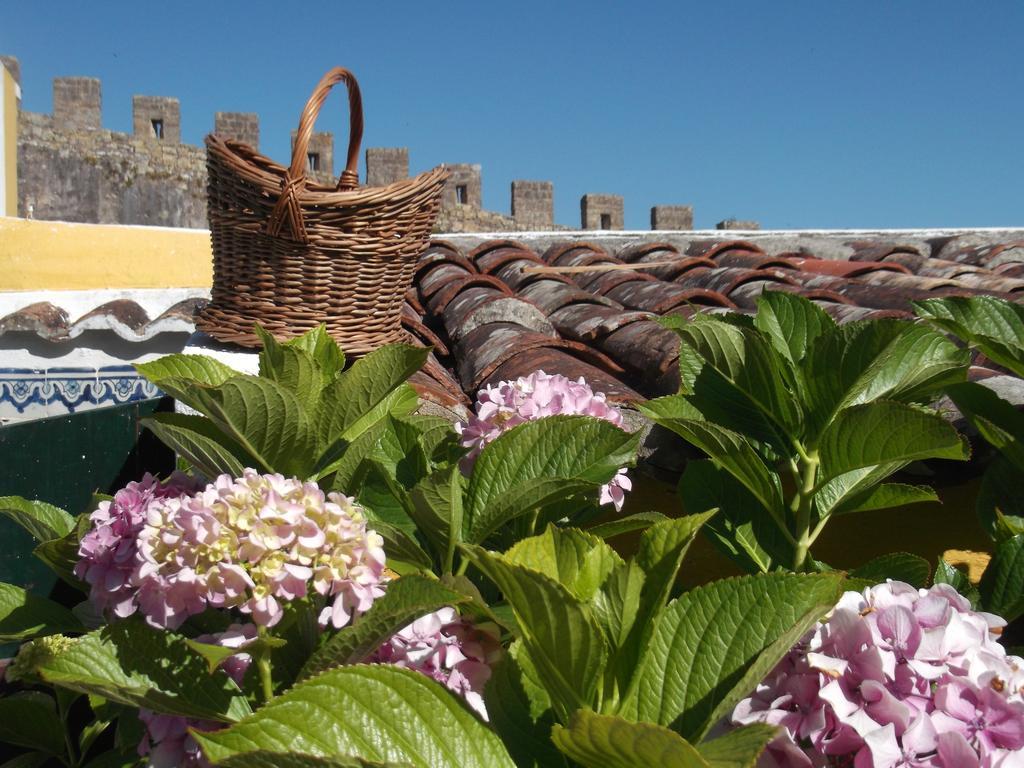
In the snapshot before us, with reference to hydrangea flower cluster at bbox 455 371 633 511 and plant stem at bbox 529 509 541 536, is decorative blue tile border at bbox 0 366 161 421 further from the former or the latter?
plant stem at bbox 529 509 541 536

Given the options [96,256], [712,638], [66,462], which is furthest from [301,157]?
[96,256]

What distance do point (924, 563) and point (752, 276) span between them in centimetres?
266

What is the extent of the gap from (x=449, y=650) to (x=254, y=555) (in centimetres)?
21

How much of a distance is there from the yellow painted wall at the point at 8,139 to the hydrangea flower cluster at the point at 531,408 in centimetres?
1071

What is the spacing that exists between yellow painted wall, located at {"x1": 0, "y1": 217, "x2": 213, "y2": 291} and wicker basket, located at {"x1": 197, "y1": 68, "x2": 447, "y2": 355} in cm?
392

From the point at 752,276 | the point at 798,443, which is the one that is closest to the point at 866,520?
the point at 798,443

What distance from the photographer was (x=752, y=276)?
3678 mm

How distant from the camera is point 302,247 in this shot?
242 cm

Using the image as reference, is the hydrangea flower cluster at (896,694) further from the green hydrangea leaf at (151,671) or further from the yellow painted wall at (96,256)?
the yellow painted wall at (96,256)

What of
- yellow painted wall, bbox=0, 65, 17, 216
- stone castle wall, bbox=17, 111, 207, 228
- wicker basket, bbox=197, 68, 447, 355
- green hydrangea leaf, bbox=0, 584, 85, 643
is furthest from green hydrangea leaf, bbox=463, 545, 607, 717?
stone castle wall, bbox=17, 111, 207, 228

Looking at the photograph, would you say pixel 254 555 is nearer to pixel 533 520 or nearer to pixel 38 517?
pixel 533 520

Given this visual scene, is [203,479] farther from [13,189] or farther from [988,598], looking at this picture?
[13,189]

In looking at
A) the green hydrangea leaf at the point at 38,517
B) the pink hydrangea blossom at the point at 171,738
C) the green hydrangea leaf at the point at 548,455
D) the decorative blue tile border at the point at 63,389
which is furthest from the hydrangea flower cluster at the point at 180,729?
the decorative blue tile border at the point at 63,389

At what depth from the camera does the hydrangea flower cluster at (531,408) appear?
3.92 ft
